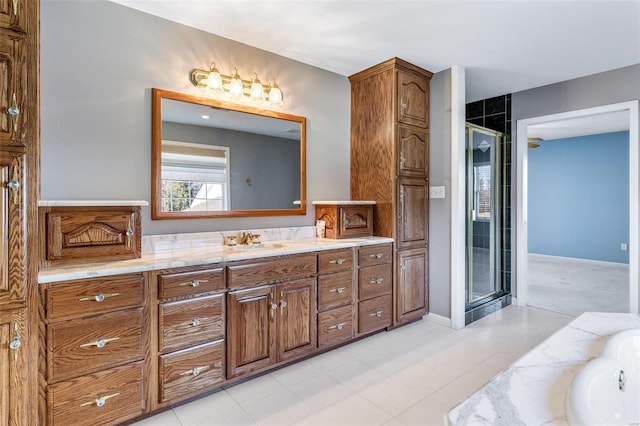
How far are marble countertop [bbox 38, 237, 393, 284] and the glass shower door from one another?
4.13 ft

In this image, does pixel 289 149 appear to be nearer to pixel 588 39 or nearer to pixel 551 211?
pixel 588 39

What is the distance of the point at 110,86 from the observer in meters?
2.12

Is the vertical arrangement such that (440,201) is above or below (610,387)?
above

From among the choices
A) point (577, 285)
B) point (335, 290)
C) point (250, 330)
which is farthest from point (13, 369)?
point (577, 285)

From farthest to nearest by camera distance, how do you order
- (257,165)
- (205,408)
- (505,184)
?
1. (505,184)
2. (257,165)
3. (205,408)

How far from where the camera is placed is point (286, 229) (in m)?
2.94

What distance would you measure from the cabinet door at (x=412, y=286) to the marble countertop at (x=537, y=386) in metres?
1.55

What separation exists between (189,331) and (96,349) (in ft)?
1.44

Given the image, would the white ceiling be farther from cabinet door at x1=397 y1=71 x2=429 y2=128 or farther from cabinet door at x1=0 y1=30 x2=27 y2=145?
cabinet door at x1=0 y1=30 x2=27 y2=145

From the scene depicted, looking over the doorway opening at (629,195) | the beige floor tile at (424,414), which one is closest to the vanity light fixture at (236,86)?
the beige floor tile at (424,414)

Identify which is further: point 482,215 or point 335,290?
point 482,215

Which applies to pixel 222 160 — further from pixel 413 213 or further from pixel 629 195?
pixel 629 195

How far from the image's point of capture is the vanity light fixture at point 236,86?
245 cm

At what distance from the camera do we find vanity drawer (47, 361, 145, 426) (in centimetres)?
157
